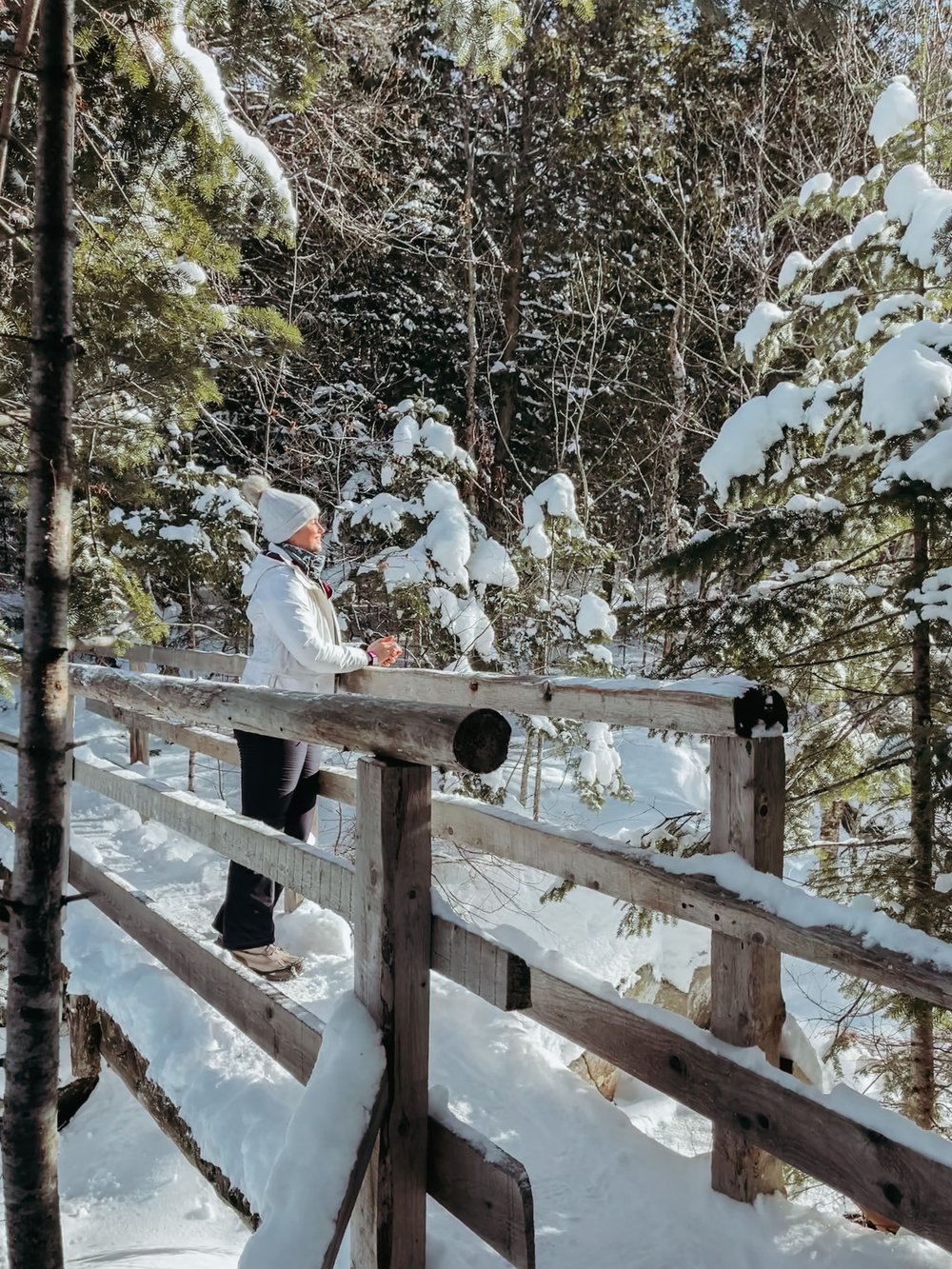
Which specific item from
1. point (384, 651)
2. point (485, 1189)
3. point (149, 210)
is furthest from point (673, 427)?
point (485, 1189)

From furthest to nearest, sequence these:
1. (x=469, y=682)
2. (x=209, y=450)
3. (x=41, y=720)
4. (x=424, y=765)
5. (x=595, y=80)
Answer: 1. (x=209, y=450)
2. (x=595, y=80)
3. (x=469, y=682)
4. (x=41, y=720)
5. (x=424, y=765)

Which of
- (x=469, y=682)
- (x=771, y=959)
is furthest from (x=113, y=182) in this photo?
(x=771, y=959)

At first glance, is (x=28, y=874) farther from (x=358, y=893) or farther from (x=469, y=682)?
(x=469, y=682)

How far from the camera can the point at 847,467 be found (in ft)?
15.7

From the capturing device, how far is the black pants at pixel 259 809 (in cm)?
398

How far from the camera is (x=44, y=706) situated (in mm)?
2506

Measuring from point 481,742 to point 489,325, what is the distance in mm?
14738

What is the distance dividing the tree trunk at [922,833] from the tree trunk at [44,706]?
346 centimetres

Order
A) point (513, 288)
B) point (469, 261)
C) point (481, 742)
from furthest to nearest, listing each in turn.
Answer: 1. point (513, 288)
2. point (469, 261)
3. point (481, 742)

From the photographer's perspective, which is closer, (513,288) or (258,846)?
(258,846)

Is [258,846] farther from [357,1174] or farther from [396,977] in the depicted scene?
[357,1174]

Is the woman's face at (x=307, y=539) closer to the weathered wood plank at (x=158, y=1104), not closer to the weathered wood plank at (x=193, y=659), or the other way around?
the weathered wood plank at (x=193, y=659)

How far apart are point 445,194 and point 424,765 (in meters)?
13.7

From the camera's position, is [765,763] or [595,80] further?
[595,80]
